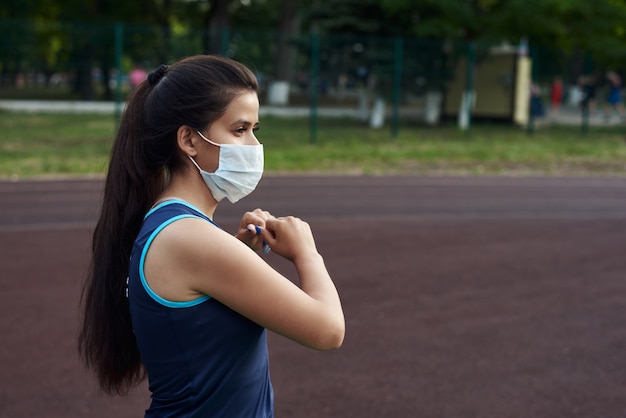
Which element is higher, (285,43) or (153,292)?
(285,43)

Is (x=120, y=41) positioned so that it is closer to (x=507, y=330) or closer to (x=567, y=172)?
(x=567, y=172)

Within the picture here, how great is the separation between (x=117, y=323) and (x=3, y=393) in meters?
3.20

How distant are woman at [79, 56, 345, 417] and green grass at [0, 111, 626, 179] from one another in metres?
11.2

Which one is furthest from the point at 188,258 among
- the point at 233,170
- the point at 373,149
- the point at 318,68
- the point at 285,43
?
the point at 285,43

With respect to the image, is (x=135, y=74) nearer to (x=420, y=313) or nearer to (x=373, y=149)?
(x=373, y=149)

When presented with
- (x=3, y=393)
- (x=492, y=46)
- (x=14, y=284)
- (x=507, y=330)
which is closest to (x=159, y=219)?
(x=3, y=393)

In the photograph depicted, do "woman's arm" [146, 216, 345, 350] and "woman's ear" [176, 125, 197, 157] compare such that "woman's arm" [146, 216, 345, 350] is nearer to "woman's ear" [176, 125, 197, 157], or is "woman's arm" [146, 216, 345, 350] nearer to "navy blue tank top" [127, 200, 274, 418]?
"navy blue tank top" [127, 200, 274, 418]

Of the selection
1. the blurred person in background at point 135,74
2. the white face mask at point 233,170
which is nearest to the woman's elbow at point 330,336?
the white face mask at point 233,170

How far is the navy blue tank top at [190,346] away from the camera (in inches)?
72.4

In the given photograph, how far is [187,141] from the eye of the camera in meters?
1.99

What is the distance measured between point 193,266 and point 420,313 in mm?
4852

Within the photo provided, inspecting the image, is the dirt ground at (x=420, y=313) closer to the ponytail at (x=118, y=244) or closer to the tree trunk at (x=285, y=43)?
the ponytail at (x=118, y=244)

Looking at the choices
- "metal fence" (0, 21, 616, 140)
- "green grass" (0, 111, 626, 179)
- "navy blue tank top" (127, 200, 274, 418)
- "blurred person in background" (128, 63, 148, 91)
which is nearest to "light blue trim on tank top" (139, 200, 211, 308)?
"navy blue tank top" (127, 200, 274, 418)

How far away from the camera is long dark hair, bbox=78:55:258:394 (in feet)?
6.44
